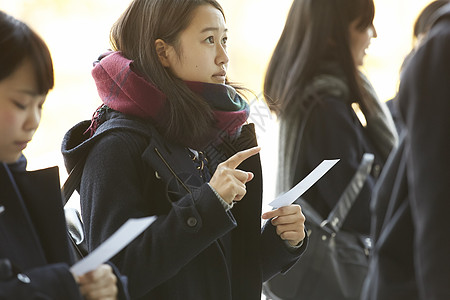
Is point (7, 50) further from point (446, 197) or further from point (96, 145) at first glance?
point (446, 197)

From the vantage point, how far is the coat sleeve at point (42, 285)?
1119mm

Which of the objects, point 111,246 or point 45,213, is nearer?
point 111,246

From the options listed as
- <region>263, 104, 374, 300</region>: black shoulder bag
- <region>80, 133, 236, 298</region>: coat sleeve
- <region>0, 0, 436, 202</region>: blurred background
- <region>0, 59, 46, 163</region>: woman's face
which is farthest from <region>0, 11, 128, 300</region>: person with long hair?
<region>0, 0, 436, 202</region>: blurred background

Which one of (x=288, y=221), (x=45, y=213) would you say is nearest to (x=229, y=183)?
(x=288, y=221)

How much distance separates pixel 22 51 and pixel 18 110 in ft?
0.32

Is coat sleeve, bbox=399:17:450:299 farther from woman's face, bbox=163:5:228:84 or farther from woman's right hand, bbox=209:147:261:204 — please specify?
woman's face, bbox=163:5:228:84

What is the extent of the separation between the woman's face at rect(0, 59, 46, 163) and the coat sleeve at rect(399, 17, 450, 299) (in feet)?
2.11

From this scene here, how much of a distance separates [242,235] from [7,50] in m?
0.73

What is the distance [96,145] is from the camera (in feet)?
5.15

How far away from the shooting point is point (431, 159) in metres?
1.22

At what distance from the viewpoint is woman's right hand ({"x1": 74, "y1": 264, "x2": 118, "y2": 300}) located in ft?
4.00

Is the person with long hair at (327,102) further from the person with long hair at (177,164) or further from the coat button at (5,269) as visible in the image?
the coat button at (5,269)

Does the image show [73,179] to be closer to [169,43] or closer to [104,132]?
[104,132]

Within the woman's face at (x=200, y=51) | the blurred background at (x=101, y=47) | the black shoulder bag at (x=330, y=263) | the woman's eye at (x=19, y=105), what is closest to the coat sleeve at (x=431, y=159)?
the woman's face at (x=200, y=51)
